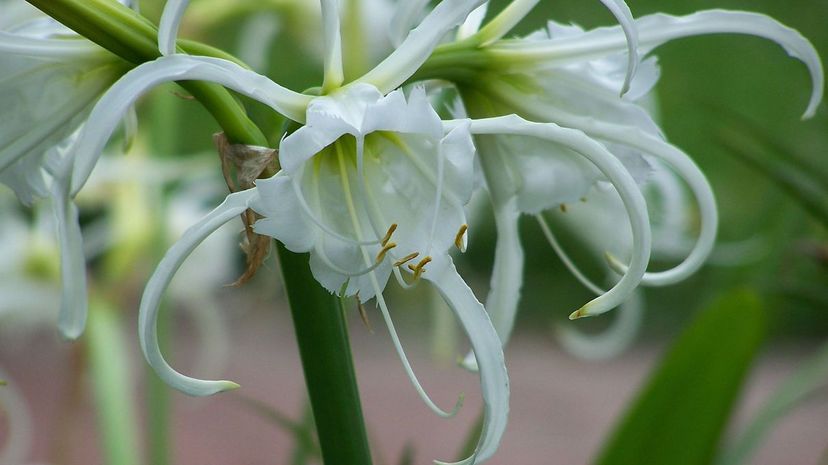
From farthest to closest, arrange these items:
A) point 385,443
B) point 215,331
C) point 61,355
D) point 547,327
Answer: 1. point 547,327
2. point 61,355
3. point 385,443
4. point 215,331

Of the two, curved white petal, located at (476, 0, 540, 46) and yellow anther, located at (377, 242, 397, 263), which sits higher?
curved white petal, located at (476, 0, 540, 46)

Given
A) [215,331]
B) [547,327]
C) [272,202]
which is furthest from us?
[547,327]

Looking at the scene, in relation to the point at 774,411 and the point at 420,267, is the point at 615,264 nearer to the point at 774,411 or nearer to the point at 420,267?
the point at 420,267

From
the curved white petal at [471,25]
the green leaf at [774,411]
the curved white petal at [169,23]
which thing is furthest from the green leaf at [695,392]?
the curved white petal at [169,23]

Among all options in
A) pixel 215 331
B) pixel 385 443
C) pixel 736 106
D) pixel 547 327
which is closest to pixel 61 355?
pixel 385 443

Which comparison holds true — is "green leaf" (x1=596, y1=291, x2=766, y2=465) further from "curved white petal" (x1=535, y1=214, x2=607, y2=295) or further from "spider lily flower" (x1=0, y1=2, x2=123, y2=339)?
"spider lily flower" (x1=0, y1=2, x2=123, y2=339)

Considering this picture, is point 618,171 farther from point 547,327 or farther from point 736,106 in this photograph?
point 736,106

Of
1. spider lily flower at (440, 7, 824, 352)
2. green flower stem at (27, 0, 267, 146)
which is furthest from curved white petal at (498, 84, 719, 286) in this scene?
green flower stem at (27, 0, 267, 146)

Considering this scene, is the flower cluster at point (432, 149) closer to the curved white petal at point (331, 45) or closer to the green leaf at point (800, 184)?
the curved white petal at point (331, 45)
